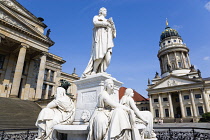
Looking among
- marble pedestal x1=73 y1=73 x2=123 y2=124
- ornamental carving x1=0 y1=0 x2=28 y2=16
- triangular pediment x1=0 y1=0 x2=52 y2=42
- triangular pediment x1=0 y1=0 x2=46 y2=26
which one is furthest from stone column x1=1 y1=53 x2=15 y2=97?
marble pedestal x1=73 y1=73 x2=123 y2=124

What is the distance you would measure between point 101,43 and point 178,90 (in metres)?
48.3

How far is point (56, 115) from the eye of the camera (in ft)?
13.5

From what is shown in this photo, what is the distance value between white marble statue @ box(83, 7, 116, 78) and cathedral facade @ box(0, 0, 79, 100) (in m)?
19.7

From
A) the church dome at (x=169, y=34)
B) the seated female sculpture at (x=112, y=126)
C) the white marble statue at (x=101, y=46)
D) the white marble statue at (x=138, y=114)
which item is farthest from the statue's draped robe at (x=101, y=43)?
the church dome at (x=169, y=34)

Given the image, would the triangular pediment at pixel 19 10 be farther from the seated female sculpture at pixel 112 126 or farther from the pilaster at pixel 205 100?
the pilaster at pixel 205 100

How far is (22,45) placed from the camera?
21.8 meters

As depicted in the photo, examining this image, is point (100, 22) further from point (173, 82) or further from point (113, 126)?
point (173, 82)

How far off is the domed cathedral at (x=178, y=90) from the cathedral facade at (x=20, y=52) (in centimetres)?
3847

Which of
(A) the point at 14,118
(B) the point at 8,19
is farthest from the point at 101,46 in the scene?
(B) the point at 8,19

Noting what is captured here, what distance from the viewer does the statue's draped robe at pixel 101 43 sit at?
512 cm

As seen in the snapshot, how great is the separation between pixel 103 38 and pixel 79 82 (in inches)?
78.0

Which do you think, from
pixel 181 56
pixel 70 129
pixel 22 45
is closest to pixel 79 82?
pixel 70 129

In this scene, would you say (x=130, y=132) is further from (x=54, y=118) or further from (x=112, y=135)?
(x=54, y=118)

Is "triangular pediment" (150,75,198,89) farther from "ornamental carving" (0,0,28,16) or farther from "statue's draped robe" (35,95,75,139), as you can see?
"statue's draped robe" (35,95,75,139)
